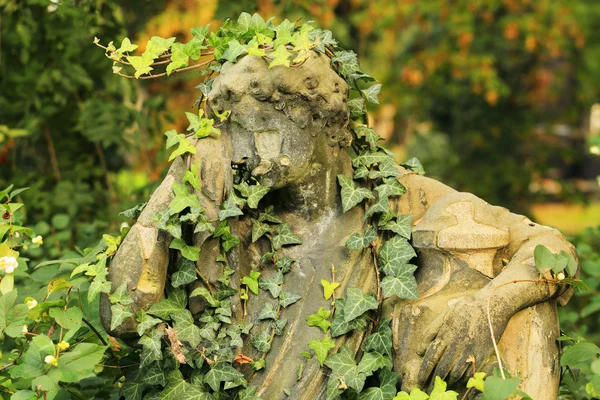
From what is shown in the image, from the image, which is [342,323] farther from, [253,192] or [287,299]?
[253,192]

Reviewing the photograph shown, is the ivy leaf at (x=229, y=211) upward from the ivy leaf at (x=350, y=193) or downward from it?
upward

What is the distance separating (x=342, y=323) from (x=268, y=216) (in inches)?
17.1

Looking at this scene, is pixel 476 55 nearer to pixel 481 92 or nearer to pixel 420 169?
pixel 481 92

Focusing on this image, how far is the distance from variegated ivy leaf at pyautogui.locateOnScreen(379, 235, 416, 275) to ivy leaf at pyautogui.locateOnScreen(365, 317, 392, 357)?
0.17 meters

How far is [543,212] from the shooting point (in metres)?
15.9

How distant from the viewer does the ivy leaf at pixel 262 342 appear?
2.54 metres

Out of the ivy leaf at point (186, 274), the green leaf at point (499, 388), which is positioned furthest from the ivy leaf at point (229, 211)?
the green leaf at point (499, 388)

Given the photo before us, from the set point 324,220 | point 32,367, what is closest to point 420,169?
point 324,220

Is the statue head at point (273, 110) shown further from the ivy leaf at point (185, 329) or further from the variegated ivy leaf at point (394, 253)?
the ivy leaf at point (185, 329)

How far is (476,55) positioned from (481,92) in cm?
86

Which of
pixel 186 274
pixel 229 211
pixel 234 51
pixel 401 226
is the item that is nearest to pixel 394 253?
pixel 401 226

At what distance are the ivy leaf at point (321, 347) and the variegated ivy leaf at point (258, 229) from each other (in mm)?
390

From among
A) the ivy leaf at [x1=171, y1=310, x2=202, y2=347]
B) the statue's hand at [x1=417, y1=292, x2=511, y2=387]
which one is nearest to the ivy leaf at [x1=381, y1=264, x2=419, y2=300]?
the statue's hand at [x1=417, y1=292, x2=511, y2=387]

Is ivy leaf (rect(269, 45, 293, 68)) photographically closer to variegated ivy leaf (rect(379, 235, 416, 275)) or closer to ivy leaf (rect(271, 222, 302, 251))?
ivy leaf (rect(271, 222, 302, 251))
